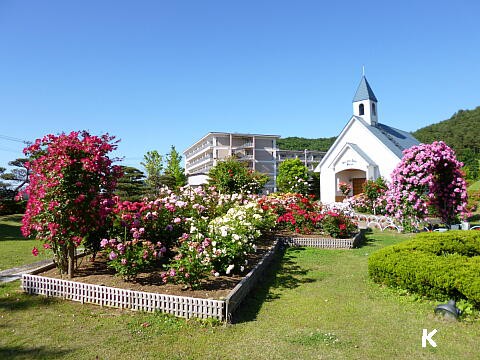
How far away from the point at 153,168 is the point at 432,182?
1246 inches

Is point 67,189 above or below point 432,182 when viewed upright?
below

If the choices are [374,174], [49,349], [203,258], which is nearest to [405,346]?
[203,258]

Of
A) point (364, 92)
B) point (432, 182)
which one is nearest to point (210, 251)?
point (432, 182)

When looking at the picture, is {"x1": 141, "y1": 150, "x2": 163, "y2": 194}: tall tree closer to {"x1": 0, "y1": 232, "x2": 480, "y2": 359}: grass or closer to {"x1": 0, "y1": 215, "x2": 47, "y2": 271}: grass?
{"x1": 0, "y1": 215, "x2": 47, "y2": 271}: grass

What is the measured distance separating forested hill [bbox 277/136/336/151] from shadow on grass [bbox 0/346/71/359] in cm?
8747

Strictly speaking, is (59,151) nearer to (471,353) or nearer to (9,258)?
(9,258)

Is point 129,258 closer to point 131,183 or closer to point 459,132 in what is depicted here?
point 131,183

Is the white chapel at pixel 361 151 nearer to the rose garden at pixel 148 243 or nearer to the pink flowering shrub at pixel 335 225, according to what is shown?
the pink flowering shrub at pixel 335 225

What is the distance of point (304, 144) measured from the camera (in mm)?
92875

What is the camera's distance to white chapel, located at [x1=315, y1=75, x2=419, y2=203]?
2864cm

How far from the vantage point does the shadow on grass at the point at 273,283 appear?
5824 millimetres

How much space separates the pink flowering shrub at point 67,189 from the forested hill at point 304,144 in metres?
84.8

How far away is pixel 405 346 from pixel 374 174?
25.7m

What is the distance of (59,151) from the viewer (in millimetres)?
6641
